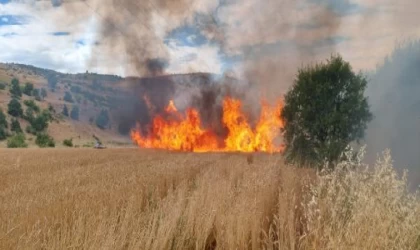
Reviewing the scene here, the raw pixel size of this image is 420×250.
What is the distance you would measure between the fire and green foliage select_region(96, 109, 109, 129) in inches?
2392

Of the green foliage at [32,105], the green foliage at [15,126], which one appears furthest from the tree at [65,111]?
the green foliage at [15,126]

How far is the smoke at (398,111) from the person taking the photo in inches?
2140

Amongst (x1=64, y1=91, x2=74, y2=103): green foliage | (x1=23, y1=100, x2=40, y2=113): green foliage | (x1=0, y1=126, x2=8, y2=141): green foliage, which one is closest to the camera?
(x1=0, y1=126, x2=8, y2=141): green foliage

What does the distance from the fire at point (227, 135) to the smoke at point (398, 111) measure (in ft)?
42.7

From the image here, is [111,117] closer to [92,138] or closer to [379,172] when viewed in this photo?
[92,138]

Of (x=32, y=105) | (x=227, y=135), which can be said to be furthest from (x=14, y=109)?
(x=227, y=135)

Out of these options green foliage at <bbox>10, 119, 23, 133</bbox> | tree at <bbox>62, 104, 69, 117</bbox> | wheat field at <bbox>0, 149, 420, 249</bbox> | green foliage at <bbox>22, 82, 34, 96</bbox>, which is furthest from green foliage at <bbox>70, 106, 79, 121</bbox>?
wheat field at <bbox>0, 149, 420, 249</bbox>

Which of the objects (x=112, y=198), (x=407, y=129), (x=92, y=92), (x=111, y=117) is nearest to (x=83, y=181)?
(x=112, y=198)

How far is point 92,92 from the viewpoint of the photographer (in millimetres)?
152625

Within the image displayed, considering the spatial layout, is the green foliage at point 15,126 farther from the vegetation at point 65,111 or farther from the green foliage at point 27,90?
the vegetation at point 65,111

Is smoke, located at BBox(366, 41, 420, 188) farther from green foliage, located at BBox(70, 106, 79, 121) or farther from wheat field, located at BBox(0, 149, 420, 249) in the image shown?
green foliage, located at BBox(70, 106, 79, 121)

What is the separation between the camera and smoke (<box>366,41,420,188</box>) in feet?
178

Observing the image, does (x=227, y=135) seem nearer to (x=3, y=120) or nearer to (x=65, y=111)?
(x=3, y=120)

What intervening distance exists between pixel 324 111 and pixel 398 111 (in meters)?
40.1
